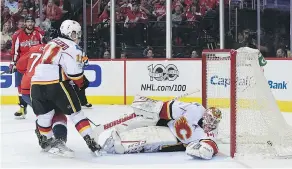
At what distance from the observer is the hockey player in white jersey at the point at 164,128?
12.2 ft

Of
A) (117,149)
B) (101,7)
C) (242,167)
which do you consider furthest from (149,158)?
(101,7)

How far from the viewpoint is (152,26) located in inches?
337

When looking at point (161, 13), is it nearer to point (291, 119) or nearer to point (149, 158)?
point (291, 119)

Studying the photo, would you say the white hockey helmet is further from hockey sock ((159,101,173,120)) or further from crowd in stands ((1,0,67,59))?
crowd in stands ((1,0,67,59))

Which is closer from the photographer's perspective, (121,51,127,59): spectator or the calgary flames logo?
the calgary flames logo

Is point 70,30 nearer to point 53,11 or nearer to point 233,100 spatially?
point 233,100

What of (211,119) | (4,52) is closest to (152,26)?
(4,52)

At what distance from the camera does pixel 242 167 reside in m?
3.38

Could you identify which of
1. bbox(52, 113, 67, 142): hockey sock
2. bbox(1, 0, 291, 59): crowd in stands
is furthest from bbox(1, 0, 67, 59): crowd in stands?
bbox(52, 113, 67, 142): hockey sock

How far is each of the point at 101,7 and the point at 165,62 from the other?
6.51ft

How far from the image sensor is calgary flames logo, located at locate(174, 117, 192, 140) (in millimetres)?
3799

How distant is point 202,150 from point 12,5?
651 centimetres

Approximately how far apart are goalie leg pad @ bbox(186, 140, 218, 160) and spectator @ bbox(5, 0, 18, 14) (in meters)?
6.38

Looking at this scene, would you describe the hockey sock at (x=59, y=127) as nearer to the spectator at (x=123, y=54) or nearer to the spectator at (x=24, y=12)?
the spectator at (x=123, y=54)
